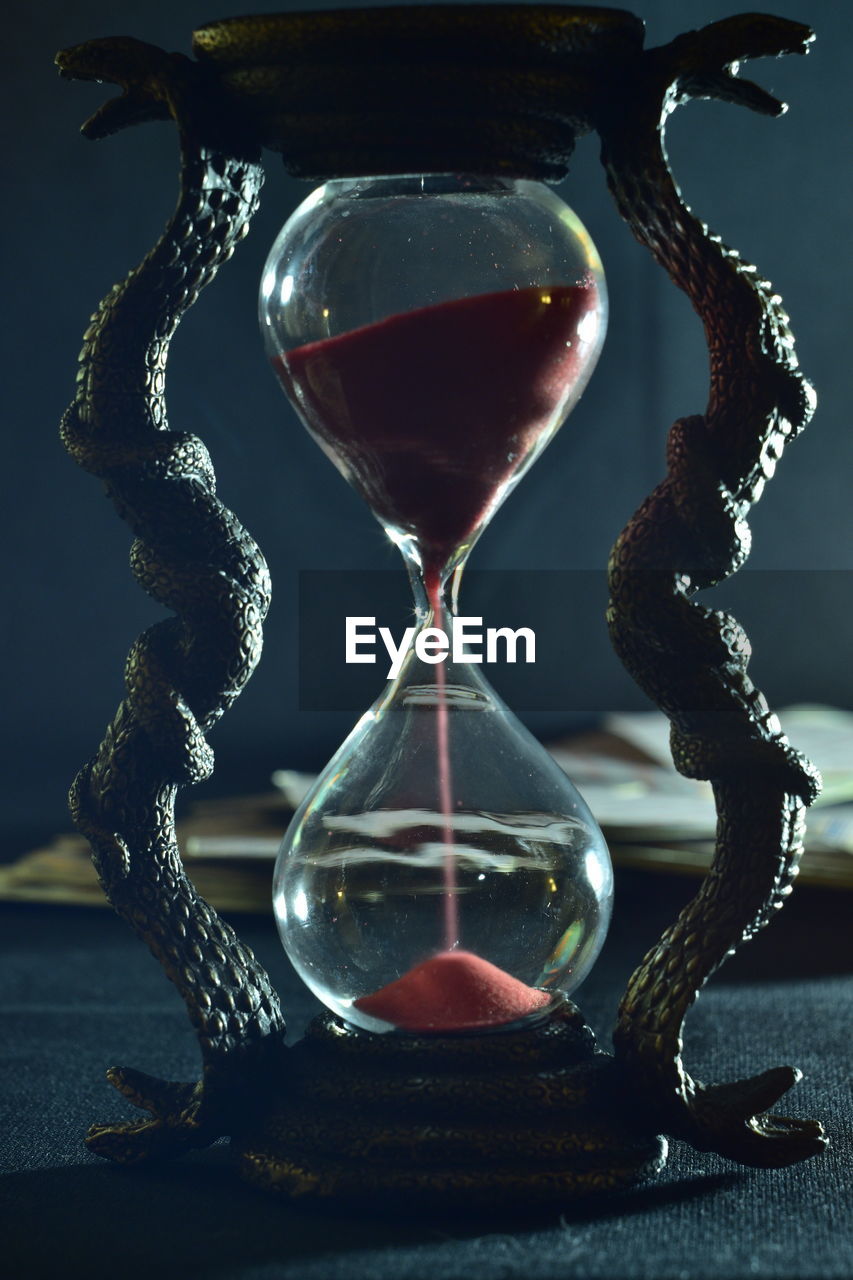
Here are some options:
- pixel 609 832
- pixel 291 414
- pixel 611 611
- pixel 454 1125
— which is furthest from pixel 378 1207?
pixel 291 414

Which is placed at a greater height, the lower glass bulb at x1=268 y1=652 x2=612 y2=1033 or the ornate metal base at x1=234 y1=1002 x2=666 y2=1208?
the lower glass bulb at x1=268 y1=652 x2=612 y2=1033

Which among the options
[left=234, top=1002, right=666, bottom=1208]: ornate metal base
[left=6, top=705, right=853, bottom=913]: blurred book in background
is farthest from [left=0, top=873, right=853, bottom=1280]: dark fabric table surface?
[left=6, top=705, right=853, bottom=913]: blurred book in background

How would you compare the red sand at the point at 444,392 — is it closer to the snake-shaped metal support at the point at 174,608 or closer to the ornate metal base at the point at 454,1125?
the snake-shaped metal support at the point at 174,608

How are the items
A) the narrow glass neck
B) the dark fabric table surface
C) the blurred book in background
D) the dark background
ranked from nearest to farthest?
the dark fabric table surface
the narrow glass neck
the blurred book in background
the dark background

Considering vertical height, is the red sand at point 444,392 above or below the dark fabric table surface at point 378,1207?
above

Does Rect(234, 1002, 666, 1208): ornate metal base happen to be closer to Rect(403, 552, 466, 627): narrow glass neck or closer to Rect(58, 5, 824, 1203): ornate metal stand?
Rect(58, 5, 824, 1203): ornate metal stand

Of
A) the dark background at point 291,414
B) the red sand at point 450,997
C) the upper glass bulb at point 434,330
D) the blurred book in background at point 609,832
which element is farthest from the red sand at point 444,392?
the dark background at point 291,414

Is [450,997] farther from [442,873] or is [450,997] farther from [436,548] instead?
[436,548]
